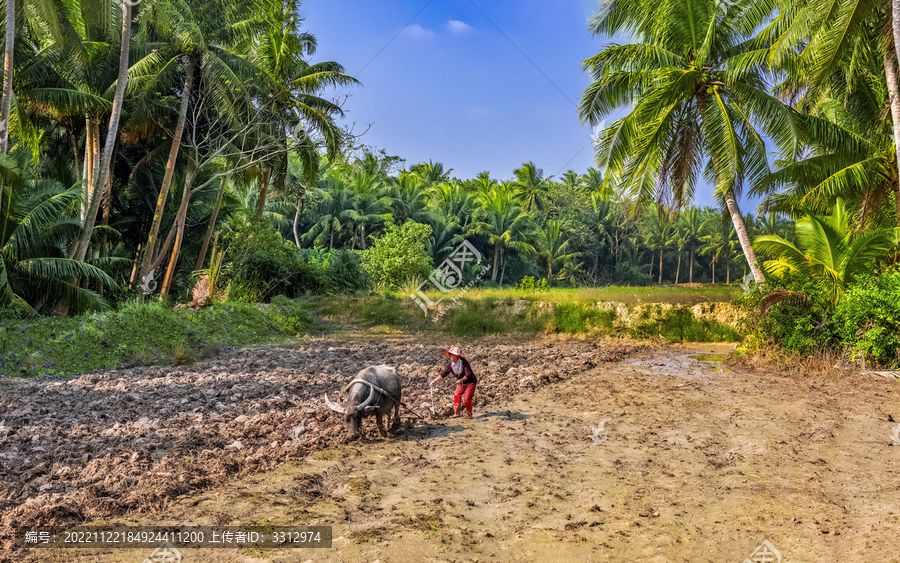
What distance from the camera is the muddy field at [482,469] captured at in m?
3.75

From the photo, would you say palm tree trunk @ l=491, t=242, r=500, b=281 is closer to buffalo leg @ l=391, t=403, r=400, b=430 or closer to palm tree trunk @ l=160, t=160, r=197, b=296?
palm tree trunk @ l=160, t=160, r=197, b=296

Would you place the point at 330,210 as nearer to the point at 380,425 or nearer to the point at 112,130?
the point at 112,130

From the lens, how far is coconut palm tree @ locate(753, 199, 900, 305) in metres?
10.2

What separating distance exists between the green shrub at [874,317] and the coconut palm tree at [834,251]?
0.48 meters

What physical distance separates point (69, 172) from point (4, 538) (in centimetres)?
1779

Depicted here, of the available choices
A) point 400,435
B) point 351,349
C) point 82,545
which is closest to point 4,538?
point 82,545

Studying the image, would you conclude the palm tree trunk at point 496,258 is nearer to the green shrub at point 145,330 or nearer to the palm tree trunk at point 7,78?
the green shrub at point 145,330

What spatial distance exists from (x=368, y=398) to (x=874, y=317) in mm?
8928

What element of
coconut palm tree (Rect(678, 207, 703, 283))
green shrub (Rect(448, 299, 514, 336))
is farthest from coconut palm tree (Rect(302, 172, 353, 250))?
coconut palm tree (Rect(678, 207, 703, 283))

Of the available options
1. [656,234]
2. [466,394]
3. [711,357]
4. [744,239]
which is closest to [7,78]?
[466,394]

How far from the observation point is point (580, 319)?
17.4 metres

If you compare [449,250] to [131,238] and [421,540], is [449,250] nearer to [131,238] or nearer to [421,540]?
[131,238]

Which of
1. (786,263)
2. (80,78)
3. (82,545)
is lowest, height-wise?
(82,545)

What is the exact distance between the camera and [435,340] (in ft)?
55.6
